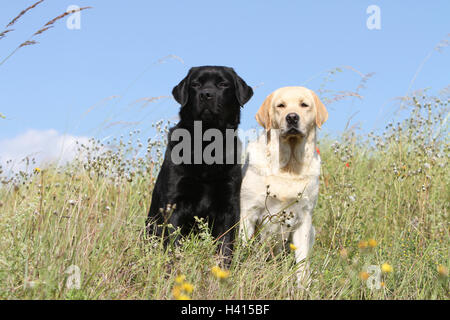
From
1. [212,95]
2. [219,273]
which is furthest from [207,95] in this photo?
[219,273]

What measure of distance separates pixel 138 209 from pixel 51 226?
1625 mm

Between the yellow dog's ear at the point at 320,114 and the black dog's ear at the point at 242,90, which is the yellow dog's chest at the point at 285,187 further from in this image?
the black dog's ear at the point at 242,90

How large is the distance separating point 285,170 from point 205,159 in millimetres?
646

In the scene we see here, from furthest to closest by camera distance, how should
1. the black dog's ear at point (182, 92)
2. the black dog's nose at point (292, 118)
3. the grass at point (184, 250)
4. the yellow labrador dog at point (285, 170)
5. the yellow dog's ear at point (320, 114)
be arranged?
the black dog's ear at point (182, 92), the yellow dog's ear at point (320, 114), the yellow labrador dog at point (285, 170), the black dog's nose at point (292, 118), the grass at point (184, 250)

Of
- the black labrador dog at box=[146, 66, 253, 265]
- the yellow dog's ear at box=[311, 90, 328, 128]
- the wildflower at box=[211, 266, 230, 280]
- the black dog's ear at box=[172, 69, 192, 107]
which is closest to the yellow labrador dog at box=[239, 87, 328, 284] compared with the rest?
the yellow dog's ear at box=[311, 90, 328, 128]

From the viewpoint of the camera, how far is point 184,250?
10.5 feet

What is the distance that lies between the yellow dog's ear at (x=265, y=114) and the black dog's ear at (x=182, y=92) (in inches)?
23.9

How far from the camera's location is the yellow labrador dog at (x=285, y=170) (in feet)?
12.2

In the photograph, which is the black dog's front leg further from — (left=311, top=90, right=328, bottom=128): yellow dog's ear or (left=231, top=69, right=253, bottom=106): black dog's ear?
(left=311, top=90, right=328, bottom=128): yellow dog's ear

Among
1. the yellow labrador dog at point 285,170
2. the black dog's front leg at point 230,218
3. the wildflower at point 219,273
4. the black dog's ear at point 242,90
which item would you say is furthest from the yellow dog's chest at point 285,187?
the wildflower at point 219,273

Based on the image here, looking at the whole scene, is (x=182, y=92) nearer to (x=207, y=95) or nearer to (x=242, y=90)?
(x=207, y=95)

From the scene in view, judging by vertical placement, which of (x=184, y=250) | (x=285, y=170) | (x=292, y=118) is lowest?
(x=184, y=250)
